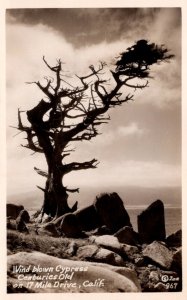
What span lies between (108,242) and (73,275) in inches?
5.3

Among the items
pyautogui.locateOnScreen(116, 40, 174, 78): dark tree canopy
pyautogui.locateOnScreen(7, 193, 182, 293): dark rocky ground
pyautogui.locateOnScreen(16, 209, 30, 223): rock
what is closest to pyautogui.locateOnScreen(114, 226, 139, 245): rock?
pyautogui.locateOnScreen(7, 193, 182, 293): dark rocky ground

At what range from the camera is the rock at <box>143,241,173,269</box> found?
4.59 ft

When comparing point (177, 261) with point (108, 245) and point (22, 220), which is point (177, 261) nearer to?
point (108, 245)

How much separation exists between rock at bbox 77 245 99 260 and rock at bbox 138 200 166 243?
140 millimetres

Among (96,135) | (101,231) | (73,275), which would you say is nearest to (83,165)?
(96,135)

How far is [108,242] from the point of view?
1.41 m

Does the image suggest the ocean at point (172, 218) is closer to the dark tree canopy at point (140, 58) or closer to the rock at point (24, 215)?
the rock at point (24, 215)

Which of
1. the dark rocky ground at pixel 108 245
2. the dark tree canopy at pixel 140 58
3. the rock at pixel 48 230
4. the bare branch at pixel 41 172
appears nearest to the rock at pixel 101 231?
the dark rocky ground at pixel 108 245

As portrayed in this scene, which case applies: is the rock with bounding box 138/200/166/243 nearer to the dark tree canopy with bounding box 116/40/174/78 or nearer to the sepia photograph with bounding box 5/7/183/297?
the sepia photograph with bounding box 5/7/183/297
